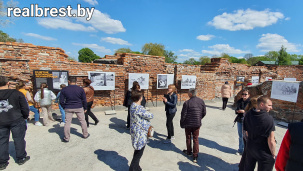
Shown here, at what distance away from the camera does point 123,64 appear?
7543 mm

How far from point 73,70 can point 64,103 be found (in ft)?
9.60

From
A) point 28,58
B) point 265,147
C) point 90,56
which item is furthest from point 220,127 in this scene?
point 90,56

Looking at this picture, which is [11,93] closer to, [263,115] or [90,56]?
[263,115]

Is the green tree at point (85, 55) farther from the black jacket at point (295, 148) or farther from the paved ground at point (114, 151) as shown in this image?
the black jacket at point (295, 148)

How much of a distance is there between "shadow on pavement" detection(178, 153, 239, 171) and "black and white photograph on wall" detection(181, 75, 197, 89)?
586 centimetres

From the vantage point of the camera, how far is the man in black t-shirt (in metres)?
2.08

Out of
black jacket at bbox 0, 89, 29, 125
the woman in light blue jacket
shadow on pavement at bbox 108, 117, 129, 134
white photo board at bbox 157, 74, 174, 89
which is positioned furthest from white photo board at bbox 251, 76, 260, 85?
black jacket at bbox 0, 89, 29, 125

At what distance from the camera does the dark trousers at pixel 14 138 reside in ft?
9.29

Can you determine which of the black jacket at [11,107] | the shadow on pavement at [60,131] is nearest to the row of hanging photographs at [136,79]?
the shadow on pavement at [60,131]

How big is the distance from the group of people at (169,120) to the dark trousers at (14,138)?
98.5 inches

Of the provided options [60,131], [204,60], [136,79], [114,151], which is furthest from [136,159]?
[204,60]

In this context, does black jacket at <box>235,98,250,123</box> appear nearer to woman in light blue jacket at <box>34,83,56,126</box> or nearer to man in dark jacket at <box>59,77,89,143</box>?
man in dark jacket at <box>59,77,89,143</box>

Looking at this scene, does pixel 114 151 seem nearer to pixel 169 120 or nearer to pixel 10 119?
pixel 169 120

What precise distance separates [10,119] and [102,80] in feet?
13.9
